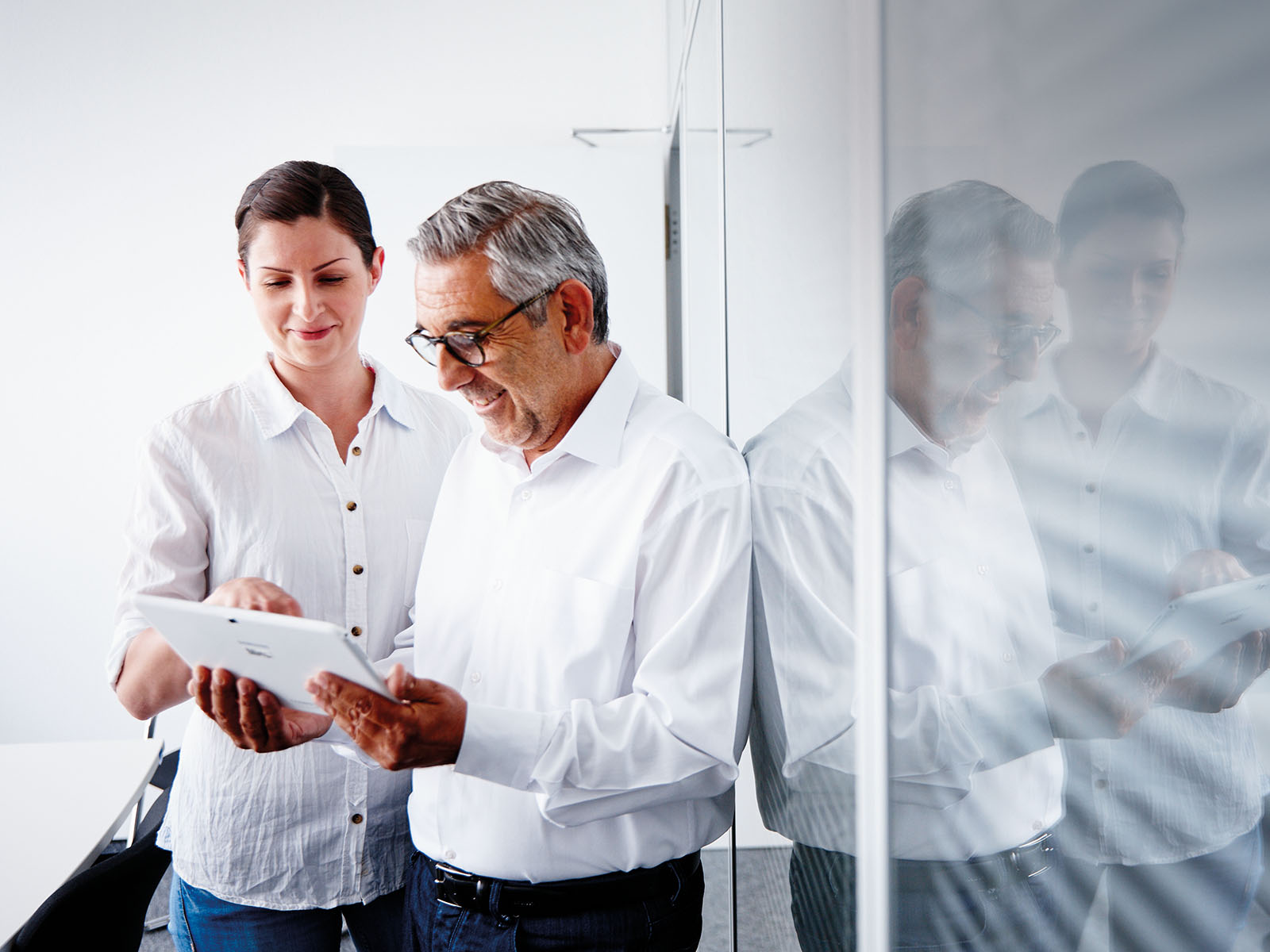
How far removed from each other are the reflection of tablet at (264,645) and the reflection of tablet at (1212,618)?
2.39 feet

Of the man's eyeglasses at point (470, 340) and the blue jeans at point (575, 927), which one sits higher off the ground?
the man's eyeglasses at point (470, 340)

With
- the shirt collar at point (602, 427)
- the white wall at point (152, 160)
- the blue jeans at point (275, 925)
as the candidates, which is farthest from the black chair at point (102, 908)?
the white wall at point (152, 160)

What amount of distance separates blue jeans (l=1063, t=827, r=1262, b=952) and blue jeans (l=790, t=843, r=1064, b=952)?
0.02 m

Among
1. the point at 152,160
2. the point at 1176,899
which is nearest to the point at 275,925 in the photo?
the point at 1176,899

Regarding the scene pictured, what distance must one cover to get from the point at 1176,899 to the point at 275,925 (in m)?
1.43

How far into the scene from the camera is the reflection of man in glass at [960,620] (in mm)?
385

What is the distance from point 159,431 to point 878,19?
1.26m

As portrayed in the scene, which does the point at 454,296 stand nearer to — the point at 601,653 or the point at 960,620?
the point at 601,653

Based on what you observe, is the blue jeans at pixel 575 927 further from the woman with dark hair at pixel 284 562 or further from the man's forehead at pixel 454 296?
the man's forehead at pixel 454 296

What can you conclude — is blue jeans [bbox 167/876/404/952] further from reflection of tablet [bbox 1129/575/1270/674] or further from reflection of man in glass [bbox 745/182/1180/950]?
reflection of tablet [bbox 1129/575/1270/674]

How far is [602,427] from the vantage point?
118 centimetres

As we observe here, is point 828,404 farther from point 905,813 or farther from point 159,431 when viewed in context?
point 159,431

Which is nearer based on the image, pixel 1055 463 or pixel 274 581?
pixel 1055 463

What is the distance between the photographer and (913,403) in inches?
21.8
